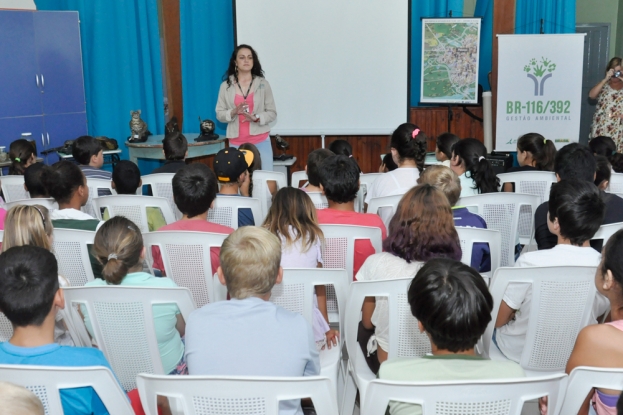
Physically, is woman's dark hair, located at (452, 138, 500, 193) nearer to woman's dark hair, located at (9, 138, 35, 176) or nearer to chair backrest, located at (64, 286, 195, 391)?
chair backrest, located at (64, 286, 195, 391)

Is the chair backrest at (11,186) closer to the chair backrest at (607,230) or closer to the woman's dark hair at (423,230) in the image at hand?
the woman's dark hair at (423,230)

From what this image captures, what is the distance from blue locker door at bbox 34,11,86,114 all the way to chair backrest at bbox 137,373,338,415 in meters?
5.59

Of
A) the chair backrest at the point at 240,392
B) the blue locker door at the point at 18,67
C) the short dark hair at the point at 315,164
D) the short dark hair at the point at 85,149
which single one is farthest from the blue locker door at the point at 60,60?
the chair backrest at the point at 240,392

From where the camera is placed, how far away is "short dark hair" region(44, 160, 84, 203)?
3029 millimetres

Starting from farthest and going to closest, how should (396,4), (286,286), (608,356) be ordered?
(396,4) → (286,286) → (608,356)

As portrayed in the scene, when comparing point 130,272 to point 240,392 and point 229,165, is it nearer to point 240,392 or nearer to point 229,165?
point 240,392

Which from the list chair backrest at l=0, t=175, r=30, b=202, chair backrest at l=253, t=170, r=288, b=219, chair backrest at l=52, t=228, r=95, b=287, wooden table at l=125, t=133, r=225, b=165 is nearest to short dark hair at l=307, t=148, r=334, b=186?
chair backrest at l=253, t=170, r=288, b=219

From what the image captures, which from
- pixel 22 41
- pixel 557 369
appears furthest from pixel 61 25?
pixel 557 369

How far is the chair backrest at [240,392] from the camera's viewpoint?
1347 millimetres

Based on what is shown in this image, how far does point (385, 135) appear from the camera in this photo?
6.84 m

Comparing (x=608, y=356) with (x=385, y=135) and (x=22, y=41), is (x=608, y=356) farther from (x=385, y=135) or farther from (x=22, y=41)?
(x=22, y=41)

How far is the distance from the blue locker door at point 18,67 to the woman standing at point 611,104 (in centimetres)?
557

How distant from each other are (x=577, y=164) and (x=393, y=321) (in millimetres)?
1693

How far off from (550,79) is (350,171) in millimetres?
4440
